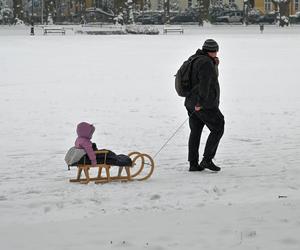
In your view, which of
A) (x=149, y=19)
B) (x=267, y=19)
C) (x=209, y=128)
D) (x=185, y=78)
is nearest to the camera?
(x=185, y=78)

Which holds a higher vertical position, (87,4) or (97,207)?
(87,4)

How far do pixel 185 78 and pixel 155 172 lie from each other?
4.21 ft

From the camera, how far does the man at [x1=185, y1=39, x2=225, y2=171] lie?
7.52 metres

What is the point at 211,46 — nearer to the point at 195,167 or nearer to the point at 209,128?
the point at 209,128

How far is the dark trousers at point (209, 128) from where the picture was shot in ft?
25.2

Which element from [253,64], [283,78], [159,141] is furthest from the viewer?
[253,64]

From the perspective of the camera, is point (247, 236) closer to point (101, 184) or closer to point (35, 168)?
point (101, 184)

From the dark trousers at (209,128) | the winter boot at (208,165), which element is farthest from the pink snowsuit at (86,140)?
the winter boot at (208,165)

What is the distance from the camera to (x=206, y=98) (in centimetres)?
755

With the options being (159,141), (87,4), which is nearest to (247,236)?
(159,141)

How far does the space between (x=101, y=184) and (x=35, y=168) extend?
1517 millimetres

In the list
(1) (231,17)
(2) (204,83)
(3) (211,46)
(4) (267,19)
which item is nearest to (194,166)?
(2) (204,83)

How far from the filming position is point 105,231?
5.54m

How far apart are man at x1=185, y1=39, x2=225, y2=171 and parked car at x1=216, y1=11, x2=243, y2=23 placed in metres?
58.6
